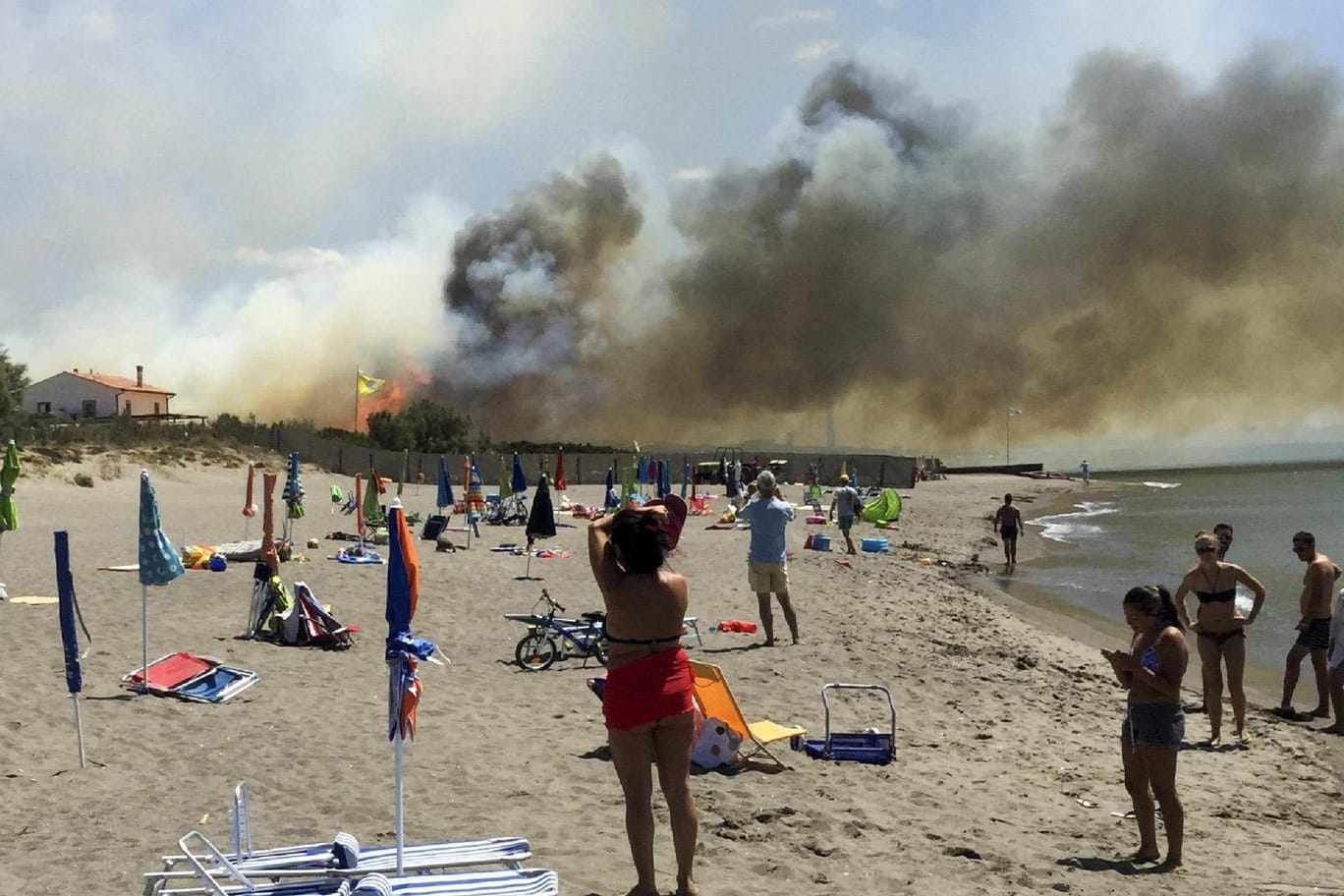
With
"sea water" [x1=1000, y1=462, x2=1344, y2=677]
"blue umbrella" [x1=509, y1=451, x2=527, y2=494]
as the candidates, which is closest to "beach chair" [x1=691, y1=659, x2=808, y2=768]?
"sea water" [x1=1000, y1=462, x2=1344, y2=677]

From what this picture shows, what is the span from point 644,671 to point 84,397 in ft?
224

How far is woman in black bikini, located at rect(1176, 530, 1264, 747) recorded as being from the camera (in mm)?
8984

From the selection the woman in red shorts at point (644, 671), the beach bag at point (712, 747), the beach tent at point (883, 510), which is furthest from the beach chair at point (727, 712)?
the beach tent at point (883, 510)

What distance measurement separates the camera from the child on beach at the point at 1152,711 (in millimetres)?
5781

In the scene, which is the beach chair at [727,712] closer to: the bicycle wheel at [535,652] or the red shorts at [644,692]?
the red shorts at [644,692]

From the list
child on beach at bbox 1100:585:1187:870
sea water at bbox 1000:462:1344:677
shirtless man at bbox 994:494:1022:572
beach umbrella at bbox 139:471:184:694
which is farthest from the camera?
shirtless man at bbox 994:494:1022:572

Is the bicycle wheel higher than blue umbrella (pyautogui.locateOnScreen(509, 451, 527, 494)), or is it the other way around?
blue umbrella (pyautogui.locateOnScreen(509, 451, 527, 494))

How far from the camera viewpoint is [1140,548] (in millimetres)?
31156

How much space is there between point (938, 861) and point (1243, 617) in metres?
5.02

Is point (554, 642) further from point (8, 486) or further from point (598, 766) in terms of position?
point (8, 486)

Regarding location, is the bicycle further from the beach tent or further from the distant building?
the distant building

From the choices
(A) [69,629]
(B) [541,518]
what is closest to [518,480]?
(B) [541,518]

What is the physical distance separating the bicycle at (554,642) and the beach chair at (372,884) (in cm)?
596

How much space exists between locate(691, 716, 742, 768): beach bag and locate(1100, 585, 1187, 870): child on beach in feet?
8.13
